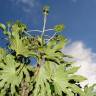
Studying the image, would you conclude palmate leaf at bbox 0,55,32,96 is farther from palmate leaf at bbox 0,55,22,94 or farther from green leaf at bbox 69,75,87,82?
green leaf at bbox 69,75,87,82

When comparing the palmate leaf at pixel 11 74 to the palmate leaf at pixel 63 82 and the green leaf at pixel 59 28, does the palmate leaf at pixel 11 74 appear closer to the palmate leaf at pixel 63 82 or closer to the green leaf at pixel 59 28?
the palmate leaf at pixel 63 82

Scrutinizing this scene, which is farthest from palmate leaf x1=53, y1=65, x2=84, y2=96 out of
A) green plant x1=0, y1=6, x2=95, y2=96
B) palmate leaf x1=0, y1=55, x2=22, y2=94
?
palmate leaf x1=0, y1=55, x2=22, y2=94

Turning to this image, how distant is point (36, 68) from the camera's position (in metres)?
12.4

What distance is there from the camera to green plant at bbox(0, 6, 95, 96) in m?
12.4

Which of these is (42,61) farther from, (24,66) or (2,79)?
(2,79)

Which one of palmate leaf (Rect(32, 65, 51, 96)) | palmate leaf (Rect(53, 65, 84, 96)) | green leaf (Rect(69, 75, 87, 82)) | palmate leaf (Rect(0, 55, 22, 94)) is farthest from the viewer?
green leaf (Rect(69, 75, 87, 82))

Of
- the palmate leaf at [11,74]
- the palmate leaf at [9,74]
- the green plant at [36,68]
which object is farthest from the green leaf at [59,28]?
the palmate leaf at [9,74]

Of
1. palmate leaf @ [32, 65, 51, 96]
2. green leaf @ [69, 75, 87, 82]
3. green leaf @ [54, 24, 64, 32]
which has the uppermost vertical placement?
green leaf @ [54, 24, 64, 32]

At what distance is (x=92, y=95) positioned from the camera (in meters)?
15.4

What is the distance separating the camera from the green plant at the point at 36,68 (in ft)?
40.7

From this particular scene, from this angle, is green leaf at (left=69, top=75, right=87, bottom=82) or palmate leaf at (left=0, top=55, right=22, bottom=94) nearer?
palmate leaf at (left=0, top=55, right=22, bottom=94)

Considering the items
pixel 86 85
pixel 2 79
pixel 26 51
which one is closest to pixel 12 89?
pixel 2 79

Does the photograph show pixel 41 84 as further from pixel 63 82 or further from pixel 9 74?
pixel 9 74

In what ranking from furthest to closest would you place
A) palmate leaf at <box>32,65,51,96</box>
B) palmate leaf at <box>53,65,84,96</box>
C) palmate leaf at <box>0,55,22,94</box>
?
palmate leaf at <box>53,65,84,96</box> → palmate leaf at <box>0,55,22,94</box> → palmate leaf at <box>32,65,51,96</box>
